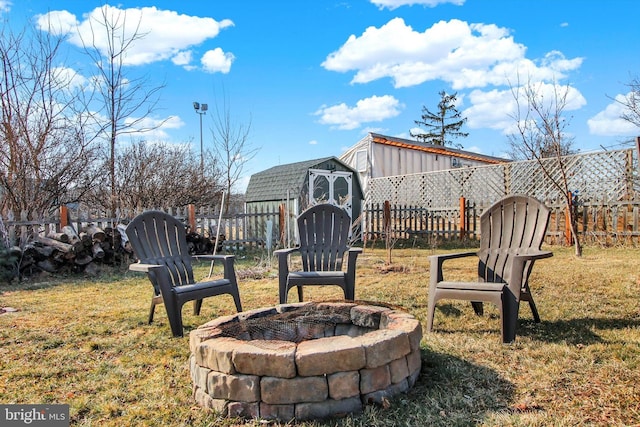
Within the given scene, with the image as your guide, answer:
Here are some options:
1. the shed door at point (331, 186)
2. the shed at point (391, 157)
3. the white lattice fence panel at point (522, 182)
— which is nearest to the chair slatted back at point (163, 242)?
the white lattice fence panel at point (522, 182)

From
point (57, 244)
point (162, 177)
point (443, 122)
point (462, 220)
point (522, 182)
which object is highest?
point (443, 122)

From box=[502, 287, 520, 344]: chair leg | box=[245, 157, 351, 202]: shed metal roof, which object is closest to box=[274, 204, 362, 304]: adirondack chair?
box=[502, 287, 520, 344]: chair leg

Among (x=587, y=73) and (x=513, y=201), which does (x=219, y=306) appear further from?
(x=587, y=73)

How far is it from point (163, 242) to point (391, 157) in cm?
1120

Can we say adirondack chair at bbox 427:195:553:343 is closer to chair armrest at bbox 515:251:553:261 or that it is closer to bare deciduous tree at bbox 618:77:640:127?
chair armrest at bbox 515:251:553:261

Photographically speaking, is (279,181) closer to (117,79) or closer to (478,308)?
(117,79)

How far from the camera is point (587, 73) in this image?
696 cm

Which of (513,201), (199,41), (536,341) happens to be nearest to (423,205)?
(199,41)

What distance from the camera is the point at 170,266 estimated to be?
145 inches

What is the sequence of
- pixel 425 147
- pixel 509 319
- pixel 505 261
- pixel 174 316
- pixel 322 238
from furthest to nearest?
pixel 425 147, pixel 322 238, pixel 505 261, pixel 174 316, pixel 509 319

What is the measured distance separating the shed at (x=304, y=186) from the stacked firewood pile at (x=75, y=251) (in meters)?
3.89

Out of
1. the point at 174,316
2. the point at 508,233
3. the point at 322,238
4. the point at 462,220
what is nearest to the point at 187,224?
the point at 322,238

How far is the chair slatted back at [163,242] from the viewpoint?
3578 mm

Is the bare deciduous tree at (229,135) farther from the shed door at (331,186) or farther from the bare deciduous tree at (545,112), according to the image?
the bare deciduous tree at (545,112)
